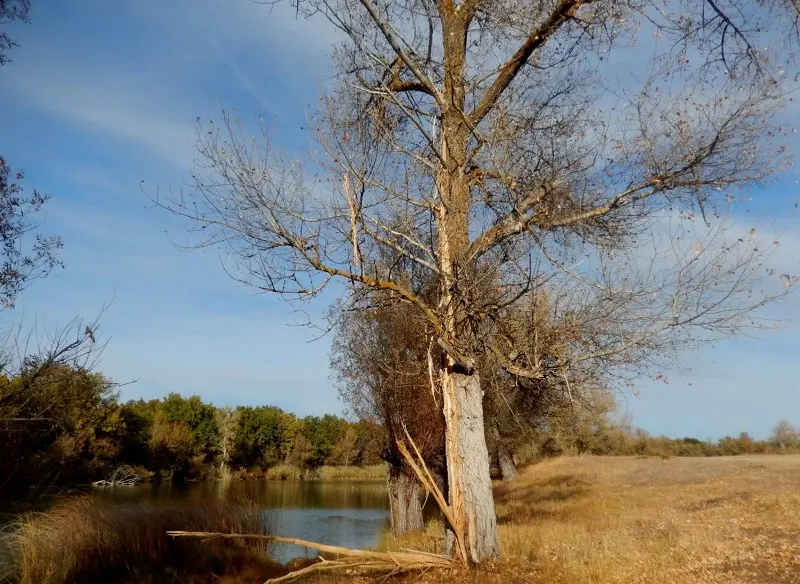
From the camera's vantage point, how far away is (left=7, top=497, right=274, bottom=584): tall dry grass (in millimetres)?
10102

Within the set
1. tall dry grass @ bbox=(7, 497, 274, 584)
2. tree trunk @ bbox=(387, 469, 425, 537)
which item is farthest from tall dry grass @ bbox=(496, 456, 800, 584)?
tall dry grass @ bbox=(7, 497, 274, 584)

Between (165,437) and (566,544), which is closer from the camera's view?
(566,544)

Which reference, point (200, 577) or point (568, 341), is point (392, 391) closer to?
point (200, 577)

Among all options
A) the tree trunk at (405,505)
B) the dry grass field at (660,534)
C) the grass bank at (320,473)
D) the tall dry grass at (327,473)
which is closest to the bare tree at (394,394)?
the tree trunk at (405,505)

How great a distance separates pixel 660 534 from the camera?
10438 millimetres

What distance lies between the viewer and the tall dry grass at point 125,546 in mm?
10102

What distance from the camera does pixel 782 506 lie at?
12.2 metres

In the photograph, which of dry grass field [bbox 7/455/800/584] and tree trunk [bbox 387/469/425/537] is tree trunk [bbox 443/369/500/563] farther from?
tree trunk [bbox 387/469/425/537]

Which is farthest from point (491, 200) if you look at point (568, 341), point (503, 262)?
point (568, 341)

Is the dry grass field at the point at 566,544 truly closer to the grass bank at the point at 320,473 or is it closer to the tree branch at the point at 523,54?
the tree branch at the point at 523,54

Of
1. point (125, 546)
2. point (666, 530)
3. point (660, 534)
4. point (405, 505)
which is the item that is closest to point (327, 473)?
point (405, 505)

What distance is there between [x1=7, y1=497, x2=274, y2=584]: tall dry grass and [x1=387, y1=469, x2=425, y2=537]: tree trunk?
3.56 meters

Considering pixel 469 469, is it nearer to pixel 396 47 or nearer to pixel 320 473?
pixel 396 47

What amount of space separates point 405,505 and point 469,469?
28.3ft
